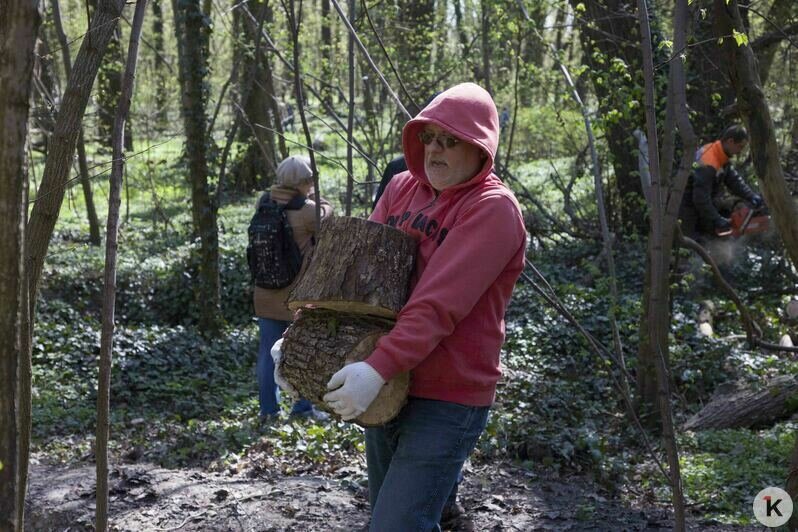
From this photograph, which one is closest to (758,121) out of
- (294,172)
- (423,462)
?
(423,462)

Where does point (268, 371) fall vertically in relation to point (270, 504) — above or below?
above

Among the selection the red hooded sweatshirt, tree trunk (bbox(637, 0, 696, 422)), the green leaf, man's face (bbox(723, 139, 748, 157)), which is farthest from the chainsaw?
the red hooded sweatshirt

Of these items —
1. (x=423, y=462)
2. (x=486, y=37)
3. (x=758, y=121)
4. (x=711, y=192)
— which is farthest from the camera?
(x=486, y=37)

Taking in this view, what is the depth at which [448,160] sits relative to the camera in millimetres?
2895

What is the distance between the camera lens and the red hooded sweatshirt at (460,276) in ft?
8.61

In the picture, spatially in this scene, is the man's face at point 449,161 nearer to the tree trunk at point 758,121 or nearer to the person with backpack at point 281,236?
the tree trunk at point 758,121

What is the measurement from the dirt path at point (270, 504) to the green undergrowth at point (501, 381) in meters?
0.53

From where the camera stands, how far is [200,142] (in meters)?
9.48

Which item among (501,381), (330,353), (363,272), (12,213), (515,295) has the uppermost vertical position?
(12,213)

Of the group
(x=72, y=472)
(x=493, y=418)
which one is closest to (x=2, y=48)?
(x=72, y=472)

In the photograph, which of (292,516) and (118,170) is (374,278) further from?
(292,516)

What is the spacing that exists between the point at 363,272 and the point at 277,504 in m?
Answer: 2.40

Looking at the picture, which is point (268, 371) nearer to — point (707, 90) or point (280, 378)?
point (280, 378)

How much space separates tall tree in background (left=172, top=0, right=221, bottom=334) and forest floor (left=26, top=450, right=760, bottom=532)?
417 cm
